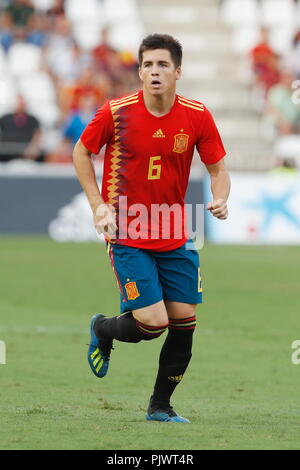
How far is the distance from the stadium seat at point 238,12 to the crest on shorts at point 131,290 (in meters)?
22.2

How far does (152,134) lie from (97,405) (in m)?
1.90

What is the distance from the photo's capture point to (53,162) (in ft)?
71.3

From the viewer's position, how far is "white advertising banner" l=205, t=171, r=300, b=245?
2097 centimetres

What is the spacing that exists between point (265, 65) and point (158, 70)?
1965 cm

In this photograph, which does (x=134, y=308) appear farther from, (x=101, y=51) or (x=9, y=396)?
(x=101, y=51)

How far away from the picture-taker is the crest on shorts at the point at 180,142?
7211 mm

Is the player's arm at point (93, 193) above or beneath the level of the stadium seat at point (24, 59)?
beneath

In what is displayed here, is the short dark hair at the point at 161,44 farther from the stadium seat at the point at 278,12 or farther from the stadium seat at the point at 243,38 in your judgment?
the stadium seat at the point at 278,12

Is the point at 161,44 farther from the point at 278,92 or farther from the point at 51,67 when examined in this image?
the point at 278,92

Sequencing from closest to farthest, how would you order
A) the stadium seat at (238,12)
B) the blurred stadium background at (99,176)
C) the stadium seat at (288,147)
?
the blurred stadium background at (99,176), the stadium seat at (288,147), the stadium seat at (238,12)

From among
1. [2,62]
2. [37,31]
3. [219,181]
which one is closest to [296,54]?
[37,31]

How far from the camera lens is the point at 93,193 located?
23.6 ft

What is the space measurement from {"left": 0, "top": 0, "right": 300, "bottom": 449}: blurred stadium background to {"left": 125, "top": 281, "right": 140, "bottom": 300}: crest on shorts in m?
0.76

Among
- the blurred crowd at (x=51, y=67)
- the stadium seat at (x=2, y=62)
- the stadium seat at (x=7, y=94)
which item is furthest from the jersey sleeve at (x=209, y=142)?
the stadium seat at (x=2, y=62)
